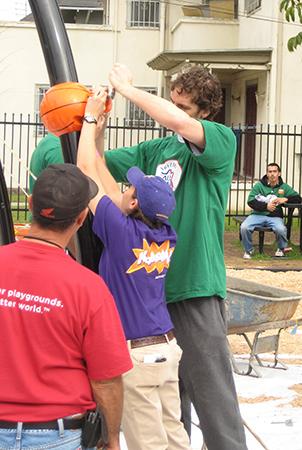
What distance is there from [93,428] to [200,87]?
170 centimetres

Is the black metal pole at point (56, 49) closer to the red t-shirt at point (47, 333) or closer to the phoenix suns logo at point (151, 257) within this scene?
the phoenix suns logo at point (151, 257)

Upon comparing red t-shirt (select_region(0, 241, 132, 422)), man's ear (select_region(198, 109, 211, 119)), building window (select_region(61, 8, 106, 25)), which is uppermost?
building window (select_region(61, 8, 106, 25))

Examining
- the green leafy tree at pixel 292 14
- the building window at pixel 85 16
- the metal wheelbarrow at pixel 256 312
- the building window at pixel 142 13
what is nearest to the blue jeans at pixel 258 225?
the green leafy tree at pixel 292 14

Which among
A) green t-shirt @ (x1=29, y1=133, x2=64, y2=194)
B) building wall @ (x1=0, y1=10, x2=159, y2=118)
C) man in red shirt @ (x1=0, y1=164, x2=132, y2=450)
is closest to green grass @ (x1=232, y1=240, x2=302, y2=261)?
green t-shirt @ (x1=29, y1=133, x2=64, y2=194)

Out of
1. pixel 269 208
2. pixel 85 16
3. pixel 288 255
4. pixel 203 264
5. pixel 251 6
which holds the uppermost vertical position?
pixel 85 16

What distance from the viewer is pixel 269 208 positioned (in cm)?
1029

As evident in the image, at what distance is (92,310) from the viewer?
1776 millimetres

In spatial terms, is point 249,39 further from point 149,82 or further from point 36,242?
point 36,242

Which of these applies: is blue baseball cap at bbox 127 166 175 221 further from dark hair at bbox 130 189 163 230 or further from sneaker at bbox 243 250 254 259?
sneaker at bbox 243 250 254 259

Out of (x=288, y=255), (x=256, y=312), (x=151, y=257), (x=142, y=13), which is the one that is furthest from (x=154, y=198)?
(x=142, y=13)

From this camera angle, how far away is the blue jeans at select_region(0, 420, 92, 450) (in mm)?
1741

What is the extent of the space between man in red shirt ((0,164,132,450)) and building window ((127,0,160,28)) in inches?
696

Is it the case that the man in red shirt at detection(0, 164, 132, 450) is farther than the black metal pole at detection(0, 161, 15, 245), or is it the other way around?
the black metal pole at detection(0, 161, 15, 245)

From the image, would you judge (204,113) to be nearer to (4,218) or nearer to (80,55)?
(4,218)
